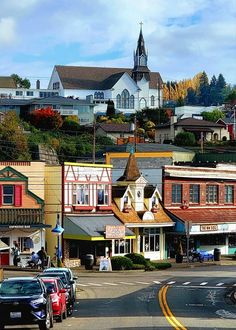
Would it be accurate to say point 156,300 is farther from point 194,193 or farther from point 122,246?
point 194,193

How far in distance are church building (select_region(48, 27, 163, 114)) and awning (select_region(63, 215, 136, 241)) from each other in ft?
300

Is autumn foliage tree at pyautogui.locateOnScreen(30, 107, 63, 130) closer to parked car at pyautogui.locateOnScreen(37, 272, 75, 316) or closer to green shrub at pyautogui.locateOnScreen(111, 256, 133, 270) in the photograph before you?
green shrub at pyautogui.locateOnScreen(111, 256, 133, 270)

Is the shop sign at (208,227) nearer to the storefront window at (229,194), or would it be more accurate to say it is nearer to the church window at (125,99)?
the storefront window at (229,194)

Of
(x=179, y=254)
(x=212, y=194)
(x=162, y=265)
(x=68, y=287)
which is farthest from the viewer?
(x=212, y=194)

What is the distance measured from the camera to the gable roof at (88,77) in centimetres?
16305

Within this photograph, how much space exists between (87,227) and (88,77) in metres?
110

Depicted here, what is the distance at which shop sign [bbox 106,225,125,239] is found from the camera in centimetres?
5988

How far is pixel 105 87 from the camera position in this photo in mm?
163875

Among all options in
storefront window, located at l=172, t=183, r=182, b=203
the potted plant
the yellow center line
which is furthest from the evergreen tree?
the yellow center line

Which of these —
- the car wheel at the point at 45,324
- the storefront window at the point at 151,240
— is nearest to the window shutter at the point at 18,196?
the storefront window at the point at 151,240

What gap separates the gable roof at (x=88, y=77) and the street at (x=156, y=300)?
4239 inches

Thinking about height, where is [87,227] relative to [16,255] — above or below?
above

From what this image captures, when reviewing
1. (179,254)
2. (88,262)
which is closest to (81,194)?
(88,262)

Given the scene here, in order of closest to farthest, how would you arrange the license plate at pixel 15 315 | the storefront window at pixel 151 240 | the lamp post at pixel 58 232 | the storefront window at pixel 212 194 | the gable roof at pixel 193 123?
the license plate at pixel 15 315 → the lamp post at pixel 58 232 → the storefront window at pixel 151 240 → the storefront window at pixel 212 194 → the gable roof at pixel 193 123
